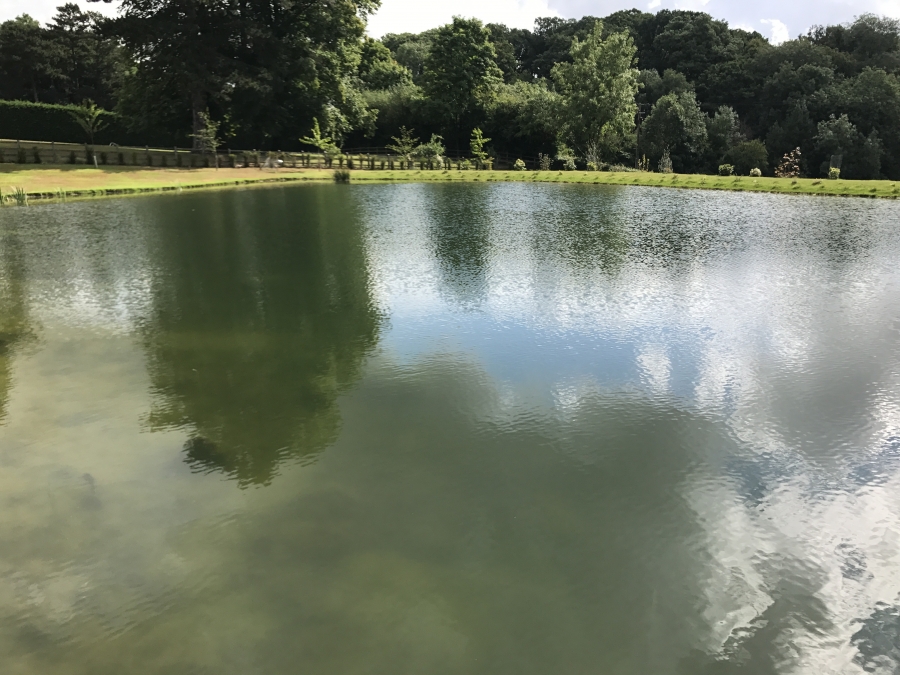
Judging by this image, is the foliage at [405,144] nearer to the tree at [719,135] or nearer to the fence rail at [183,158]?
the fence rail at [183,158]

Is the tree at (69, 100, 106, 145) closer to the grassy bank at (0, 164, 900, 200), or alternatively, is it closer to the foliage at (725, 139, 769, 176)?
the grassy bank at (0, 164, 900, 200)

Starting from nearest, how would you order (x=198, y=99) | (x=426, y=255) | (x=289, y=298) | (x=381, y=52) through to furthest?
(x=289, y=298) → (x=426, y=255) → (x=198, y=99) → (x=381, y=52)

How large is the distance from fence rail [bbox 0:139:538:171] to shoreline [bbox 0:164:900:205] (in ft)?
5.14

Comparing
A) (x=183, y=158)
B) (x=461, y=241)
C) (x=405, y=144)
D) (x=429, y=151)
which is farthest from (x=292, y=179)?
(x=461, y=241)

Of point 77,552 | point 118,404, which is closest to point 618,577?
point 77,552

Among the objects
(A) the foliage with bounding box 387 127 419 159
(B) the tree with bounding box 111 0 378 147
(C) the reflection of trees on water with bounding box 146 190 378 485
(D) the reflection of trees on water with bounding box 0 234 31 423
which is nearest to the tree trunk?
(B) the tree with bounding box 111 0 378 147

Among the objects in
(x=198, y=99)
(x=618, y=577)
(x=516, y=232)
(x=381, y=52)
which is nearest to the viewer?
(x=618, y=577)

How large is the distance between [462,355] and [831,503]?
14.3ft

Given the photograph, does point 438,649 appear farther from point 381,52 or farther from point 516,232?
point 381,52

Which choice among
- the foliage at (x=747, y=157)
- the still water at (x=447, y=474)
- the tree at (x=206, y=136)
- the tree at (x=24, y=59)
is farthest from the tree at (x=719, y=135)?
the tree at (x=24, y=59)

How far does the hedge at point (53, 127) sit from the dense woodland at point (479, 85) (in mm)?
2158

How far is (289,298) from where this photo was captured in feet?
34.9

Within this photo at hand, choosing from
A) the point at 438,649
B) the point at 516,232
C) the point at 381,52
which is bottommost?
the point at 438,649

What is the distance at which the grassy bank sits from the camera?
25.8 m
